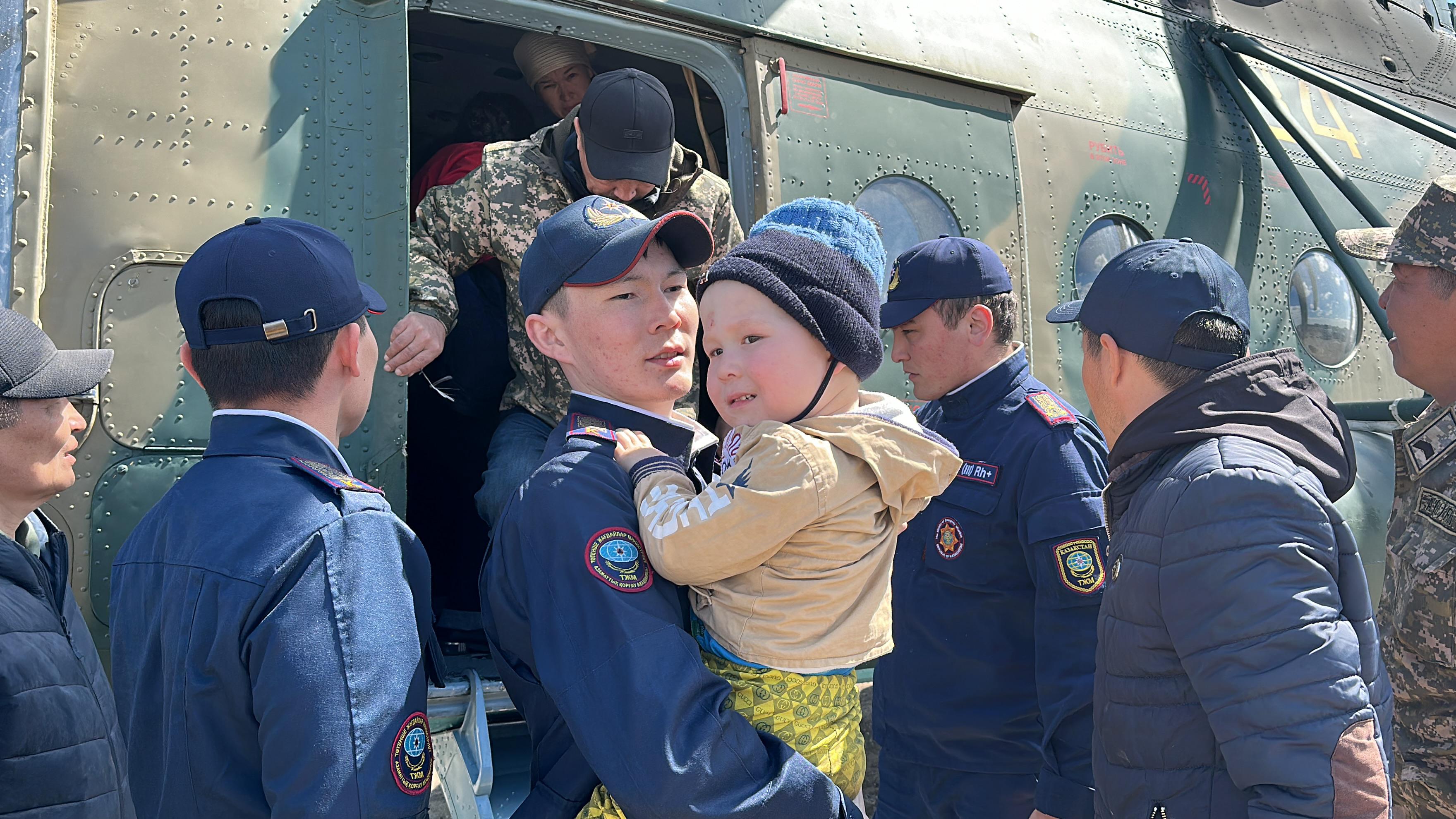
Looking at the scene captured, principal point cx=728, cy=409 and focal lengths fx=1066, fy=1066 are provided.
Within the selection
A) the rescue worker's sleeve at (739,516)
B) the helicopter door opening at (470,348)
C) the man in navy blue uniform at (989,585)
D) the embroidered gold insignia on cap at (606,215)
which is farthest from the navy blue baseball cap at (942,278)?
the rescue worker's sleeve at (739,516)

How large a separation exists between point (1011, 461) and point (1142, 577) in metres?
0.73

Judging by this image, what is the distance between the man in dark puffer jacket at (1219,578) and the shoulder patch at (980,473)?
0.39m

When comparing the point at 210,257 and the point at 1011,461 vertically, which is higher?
the point at 210,257

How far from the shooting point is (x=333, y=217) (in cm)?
292

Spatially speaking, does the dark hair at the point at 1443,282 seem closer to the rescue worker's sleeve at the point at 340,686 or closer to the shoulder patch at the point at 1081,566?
the shoulder patch at the point at 1081,566

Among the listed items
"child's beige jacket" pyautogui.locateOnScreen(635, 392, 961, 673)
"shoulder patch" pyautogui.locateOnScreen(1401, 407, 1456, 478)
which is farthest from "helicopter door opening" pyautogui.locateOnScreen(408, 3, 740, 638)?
"shoulder patch" pyautogui.locateOnScreen(1401, 407, 1456, 478)

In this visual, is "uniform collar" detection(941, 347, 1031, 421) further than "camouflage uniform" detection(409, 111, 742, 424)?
No

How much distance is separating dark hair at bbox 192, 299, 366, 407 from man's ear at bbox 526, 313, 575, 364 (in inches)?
14.8

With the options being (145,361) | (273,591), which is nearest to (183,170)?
(145,361)

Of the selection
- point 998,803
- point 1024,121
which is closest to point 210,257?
point 998,803

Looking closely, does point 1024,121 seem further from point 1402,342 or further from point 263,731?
point 263,731

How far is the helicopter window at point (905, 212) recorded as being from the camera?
3971 millimetres

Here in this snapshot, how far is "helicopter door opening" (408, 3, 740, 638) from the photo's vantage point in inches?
140

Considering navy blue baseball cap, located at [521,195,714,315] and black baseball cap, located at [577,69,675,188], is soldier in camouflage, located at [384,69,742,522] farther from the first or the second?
navy blue baseball cap, located at [521,195,714,315]
